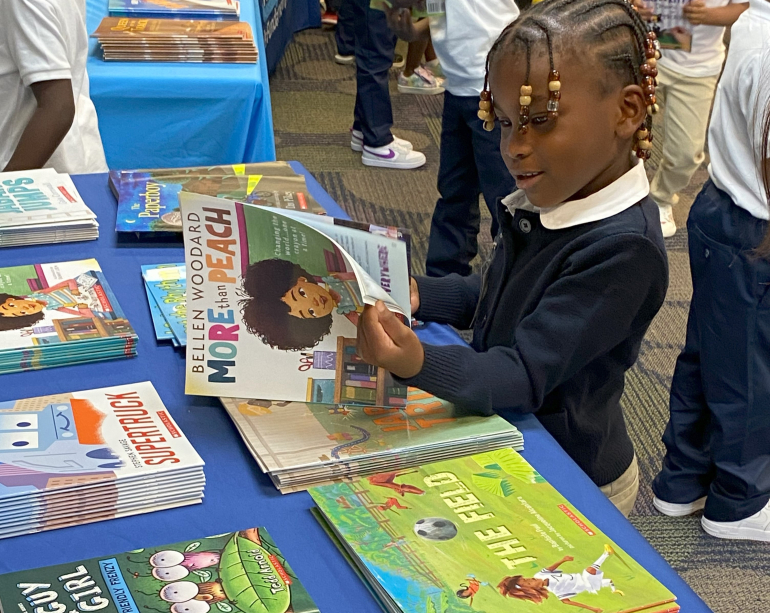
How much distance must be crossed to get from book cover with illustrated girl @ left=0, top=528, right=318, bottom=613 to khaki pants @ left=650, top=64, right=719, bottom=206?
2.62m

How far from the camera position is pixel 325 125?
4195 millimetres

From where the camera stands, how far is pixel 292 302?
96 centimetres

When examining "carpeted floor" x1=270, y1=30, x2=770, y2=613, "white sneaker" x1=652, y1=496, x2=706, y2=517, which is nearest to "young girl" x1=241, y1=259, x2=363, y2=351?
"carpeted floor" x1=270, y1=30, x2=770, y2=613

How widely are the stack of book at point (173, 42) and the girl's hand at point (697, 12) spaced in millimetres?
1245

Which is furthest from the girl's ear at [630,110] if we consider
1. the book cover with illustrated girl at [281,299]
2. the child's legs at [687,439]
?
the child's legs at [687,439]

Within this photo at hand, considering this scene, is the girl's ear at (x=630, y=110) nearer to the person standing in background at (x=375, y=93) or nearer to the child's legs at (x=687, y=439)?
the child's legs at (x=687, y=439)

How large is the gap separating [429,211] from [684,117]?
97 cm

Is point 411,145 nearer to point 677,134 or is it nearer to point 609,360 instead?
point 677,134

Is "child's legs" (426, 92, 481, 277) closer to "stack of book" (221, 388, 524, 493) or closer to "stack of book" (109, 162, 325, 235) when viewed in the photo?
"stack of book" (109, 162, 325, 235)

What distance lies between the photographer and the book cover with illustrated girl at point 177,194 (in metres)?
1.40

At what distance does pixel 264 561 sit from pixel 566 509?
0.92 feet

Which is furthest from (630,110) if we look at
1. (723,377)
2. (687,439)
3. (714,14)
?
(714,14)

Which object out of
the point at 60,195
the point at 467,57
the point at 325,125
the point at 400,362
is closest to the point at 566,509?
the point at 400,362

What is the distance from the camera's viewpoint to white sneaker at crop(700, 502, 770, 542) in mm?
1916
